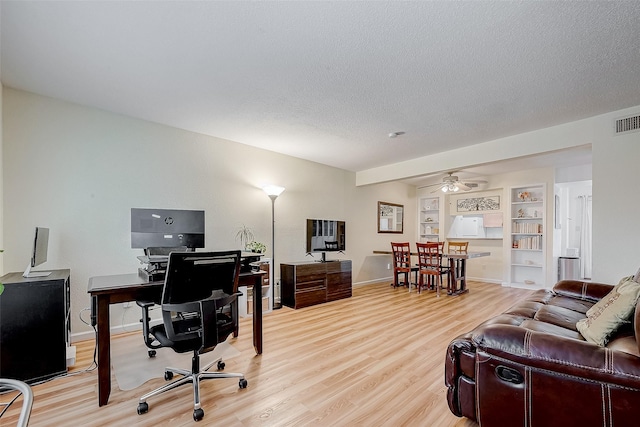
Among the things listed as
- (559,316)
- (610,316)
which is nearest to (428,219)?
(559,316)

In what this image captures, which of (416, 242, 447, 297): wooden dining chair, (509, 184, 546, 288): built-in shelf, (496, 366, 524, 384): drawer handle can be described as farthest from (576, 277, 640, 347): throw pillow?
(509, 184, 546, 288): built-in shelf

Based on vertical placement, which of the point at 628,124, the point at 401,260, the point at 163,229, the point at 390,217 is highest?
the point at 628,124

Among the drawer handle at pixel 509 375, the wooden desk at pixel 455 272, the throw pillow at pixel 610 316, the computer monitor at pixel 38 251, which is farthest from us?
the wooden desk at pixel 455 272

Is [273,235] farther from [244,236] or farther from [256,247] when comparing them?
[256,247]

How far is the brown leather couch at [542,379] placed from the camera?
1.26 m

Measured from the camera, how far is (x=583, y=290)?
2.81m

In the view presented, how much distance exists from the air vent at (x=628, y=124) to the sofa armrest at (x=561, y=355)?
9.54ft

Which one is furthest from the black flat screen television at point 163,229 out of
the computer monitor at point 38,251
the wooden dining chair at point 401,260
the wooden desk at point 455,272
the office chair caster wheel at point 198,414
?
→ the wooden desk at point 455,272

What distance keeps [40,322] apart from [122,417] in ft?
3.52

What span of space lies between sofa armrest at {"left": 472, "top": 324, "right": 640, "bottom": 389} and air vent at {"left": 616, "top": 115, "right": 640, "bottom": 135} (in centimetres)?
291

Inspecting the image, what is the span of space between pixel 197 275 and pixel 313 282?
2842 mm

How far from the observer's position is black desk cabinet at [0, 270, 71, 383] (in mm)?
2131

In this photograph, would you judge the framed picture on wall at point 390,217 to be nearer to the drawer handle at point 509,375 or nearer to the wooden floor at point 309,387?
the wooden floor at point 309,387

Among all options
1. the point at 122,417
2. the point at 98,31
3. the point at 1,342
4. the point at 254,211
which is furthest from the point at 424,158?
the point at 1,342
